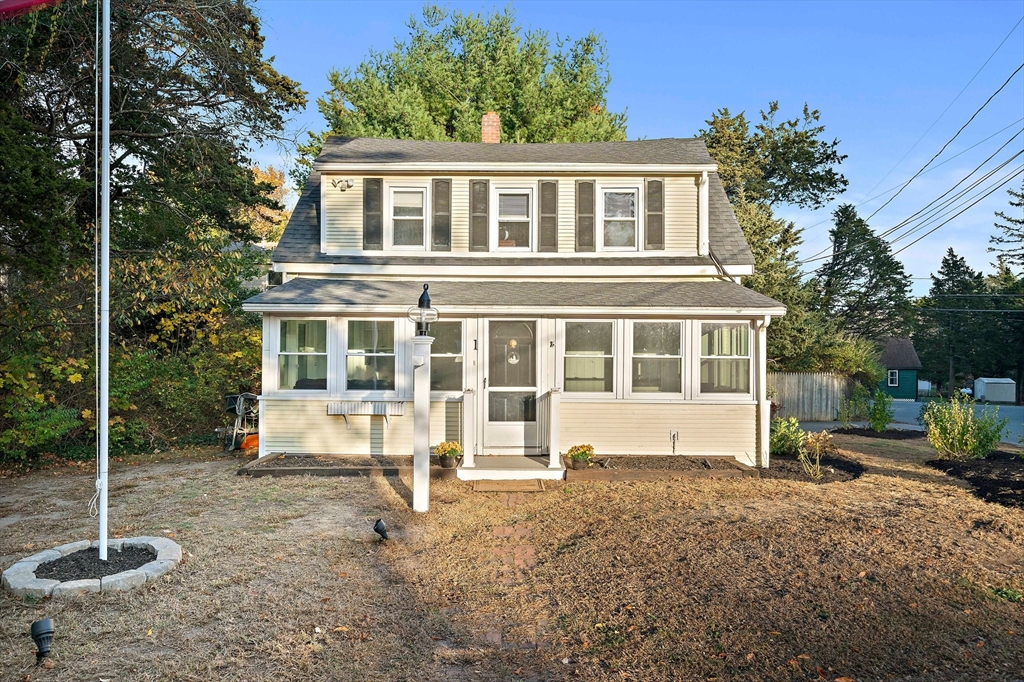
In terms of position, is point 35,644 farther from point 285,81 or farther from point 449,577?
point 285,81

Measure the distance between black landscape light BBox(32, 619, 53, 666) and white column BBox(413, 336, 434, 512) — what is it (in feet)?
13.5

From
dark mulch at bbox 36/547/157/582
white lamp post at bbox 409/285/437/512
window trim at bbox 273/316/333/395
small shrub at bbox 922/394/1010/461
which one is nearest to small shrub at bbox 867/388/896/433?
small shrub at bbox 922/394/1010/461

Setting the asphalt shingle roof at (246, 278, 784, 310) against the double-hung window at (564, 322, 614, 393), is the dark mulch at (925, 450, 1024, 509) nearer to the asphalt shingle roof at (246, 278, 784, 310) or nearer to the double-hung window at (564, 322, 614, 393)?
the asphalt shingle roof at (246, 278, 784, 310)

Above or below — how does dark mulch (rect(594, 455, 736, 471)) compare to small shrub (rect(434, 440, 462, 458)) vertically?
below

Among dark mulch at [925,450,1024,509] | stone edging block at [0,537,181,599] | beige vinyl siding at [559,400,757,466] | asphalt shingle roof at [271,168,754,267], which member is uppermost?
asphalt shingle roof at [271,168,754,267]

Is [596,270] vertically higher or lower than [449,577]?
higher

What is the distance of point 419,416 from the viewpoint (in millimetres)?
7738

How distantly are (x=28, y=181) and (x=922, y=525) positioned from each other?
11796 mm

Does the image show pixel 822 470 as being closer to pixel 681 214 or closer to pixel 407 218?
pixel 681 214

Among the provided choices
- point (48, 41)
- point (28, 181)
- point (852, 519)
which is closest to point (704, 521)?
point (852, 519)

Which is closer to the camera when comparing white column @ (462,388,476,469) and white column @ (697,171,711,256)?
white column @ (462,388,476,469)

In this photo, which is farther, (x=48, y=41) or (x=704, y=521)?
(x=48, y=41)

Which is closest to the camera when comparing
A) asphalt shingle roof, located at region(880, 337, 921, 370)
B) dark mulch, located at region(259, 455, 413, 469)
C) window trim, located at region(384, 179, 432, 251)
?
dark mulch, located at region(259, 455, 413, 469)

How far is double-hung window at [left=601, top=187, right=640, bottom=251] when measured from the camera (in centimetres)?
1183
